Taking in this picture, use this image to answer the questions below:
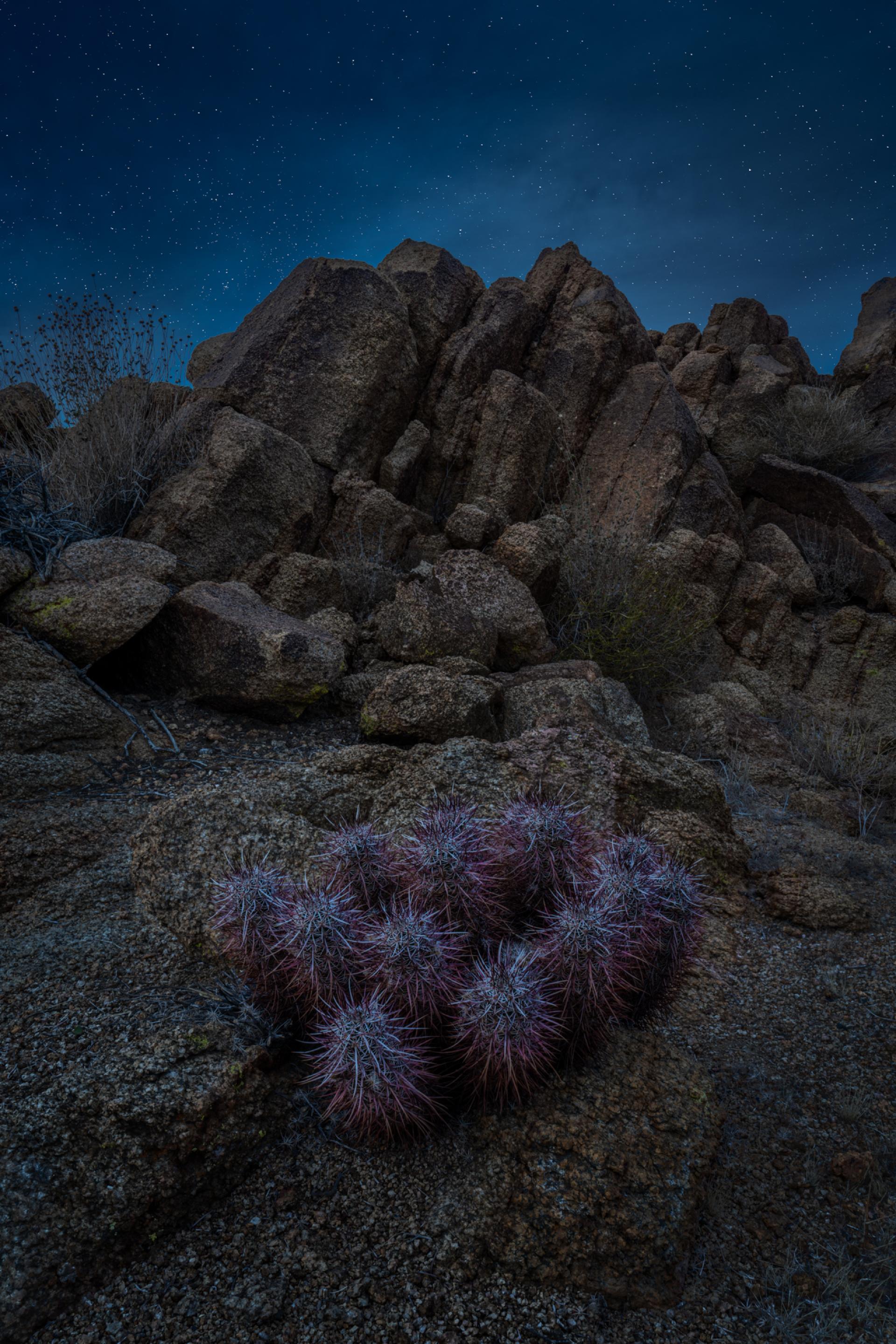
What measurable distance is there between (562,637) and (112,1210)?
19.7ft

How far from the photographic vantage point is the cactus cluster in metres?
1.69

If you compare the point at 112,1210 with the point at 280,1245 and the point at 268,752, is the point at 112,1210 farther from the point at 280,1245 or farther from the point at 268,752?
the point at 268,752

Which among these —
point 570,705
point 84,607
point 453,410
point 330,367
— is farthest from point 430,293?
point 570,705

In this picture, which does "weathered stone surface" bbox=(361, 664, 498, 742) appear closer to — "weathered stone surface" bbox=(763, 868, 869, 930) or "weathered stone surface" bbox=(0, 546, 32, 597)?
"weathered stone surface" bbox=(763, 868, 869, 930)

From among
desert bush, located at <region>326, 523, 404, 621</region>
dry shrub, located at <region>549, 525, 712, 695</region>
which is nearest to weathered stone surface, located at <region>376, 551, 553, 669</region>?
desert bush, located at <region>326, 523, 404, 621</region>

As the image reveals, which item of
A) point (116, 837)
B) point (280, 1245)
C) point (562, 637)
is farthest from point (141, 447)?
point (280, 1245)

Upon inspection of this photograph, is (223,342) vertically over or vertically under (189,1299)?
over

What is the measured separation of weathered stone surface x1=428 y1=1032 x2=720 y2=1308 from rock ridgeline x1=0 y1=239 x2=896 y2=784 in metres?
2.56

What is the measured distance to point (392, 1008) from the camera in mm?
1765

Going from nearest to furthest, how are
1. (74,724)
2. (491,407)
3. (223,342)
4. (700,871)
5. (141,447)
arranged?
(700,871) → (74,724) → (141,447) → (491,407) → (223,342)

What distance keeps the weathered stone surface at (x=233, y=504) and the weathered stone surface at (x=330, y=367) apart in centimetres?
59

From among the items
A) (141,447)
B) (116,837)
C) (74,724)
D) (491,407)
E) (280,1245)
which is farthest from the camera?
(491,407)

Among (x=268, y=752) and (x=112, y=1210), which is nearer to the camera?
(x=112, y=1210)

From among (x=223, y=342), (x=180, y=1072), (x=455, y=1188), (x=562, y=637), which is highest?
(x=223, y=342)
